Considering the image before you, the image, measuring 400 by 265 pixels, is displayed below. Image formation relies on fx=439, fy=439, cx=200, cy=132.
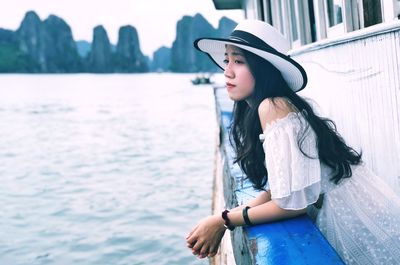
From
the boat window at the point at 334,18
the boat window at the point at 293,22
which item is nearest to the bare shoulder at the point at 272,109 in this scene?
the boat window at the point at 334,18

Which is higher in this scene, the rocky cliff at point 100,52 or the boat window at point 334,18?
the rocky cliff at point 100,52

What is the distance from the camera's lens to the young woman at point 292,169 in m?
2.08

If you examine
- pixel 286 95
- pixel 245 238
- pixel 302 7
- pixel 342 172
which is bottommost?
pixel 245 238

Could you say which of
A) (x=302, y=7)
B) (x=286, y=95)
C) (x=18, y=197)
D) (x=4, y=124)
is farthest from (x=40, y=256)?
(x=4, y=124)

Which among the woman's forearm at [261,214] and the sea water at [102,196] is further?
the sea water at [102,196]

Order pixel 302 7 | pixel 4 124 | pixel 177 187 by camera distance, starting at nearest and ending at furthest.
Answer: pixel 302 7 < pixel 177 187 < pixel 4 124

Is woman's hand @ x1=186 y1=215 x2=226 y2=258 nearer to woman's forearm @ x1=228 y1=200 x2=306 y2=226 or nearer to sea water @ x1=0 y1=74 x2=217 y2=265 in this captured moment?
woman's forearm @ x1=228 y1=200 x2=306 y2=226

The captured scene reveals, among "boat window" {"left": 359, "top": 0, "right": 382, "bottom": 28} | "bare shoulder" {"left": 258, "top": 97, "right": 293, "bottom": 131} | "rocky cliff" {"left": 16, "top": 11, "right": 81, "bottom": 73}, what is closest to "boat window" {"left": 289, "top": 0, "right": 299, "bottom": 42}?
"boat window" {"left": 359, "top": 0, "right": 382, "bottom": 28}

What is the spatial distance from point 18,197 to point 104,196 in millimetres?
2818

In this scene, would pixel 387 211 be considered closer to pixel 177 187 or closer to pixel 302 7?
pixel 302 7

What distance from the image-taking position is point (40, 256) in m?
8.57

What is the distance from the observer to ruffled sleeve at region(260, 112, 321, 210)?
2037 mm

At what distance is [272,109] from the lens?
2.14 meters

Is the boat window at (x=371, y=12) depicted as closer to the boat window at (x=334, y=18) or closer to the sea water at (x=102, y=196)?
the boat window at (x=334, y=18)
